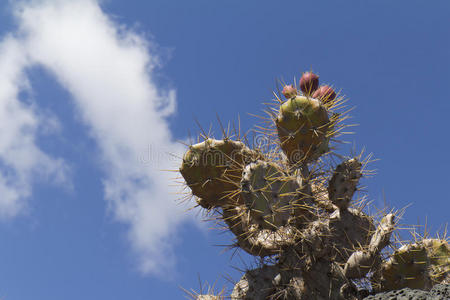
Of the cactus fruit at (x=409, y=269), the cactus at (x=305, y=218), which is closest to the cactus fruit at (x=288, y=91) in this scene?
the cactus at (x=305, y=218)

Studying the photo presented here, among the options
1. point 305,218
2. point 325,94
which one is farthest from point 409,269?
point 325,94

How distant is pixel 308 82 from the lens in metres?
3.74

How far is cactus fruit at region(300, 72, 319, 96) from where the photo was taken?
3.74 meters

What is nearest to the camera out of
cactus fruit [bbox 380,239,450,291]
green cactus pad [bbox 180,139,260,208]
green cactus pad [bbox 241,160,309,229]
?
green cactus pad [bbox 241,160,309,229]

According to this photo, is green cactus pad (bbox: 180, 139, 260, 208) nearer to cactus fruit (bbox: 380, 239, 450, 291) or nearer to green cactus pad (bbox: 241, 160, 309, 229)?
green cactus pad (bbox: 241, 160, 309, 229)

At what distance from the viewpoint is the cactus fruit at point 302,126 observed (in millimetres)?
3307

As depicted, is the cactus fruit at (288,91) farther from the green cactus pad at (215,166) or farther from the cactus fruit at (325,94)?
the green cactus pad at (215,166)

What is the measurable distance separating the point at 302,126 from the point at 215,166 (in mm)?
694

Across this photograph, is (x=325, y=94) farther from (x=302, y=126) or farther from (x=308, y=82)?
(x=302, y=126)

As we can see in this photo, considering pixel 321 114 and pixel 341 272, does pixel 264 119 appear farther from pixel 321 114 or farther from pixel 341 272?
pixel 341 272

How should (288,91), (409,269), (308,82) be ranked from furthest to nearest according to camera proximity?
(308,82)
(288,91)
(409,269)

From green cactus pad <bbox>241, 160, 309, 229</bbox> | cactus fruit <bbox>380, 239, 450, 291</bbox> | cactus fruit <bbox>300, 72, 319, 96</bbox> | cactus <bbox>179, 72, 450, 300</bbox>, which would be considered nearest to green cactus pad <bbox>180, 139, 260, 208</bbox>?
cactus <bbox>179, 72, 450, 300</bbox>

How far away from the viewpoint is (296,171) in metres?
3.32

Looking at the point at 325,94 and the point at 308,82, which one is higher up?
the point at 308,82
